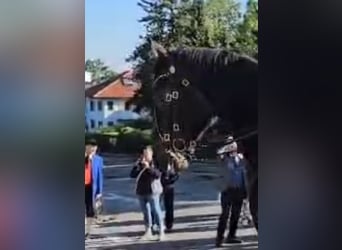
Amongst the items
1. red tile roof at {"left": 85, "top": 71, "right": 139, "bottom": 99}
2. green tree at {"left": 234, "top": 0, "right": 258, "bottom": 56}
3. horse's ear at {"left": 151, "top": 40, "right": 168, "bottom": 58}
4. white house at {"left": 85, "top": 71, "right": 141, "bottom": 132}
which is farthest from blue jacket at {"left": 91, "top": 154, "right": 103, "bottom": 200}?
green tree at {"left": 234, "top": 0, "right": 258, "bottom": 56}

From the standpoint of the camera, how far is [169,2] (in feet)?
6.08

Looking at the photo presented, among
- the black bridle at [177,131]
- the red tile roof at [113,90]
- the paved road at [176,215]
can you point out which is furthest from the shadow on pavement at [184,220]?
the red tile roof at [113,90]

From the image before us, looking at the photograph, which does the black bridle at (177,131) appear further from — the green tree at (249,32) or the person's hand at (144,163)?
the green tree at (249,32)

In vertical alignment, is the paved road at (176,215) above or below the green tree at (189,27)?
below

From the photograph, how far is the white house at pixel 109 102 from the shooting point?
182 cm

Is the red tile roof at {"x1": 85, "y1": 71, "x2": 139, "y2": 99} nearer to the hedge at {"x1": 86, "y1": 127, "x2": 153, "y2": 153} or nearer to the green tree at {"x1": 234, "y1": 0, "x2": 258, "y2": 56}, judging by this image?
the hedge at {"x1": 86, "y1": 127, "x2": 153, "y2": 153}

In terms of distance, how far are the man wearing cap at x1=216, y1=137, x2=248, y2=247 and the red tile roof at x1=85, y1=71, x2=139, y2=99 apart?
373 millimetres

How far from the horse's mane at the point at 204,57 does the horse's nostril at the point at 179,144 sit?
0.84 ft

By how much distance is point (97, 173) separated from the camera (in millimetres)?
1826

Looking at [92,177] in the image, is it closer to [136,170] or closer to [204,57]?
[136,170]
